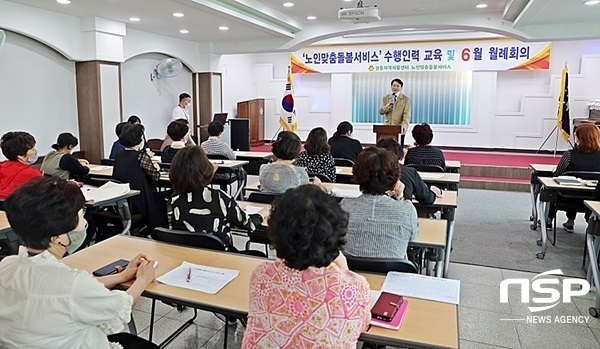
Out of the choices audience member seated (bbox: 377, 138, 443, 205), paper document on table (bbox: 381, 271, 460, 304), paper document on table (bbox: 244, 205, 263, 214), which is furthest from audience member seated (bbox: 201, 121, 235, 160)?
paper document on table (bbox: 381, 271, 460, 304)

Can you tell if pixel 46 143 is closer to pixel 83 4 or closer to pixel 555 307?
pixel 83 4

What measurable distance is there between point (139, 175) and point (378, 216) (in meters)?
2.48

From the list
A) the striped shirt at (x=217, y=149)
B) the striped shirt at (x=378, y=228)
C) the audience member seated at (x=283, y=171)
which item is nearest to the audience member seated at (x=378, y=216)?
the striped shirt at (x=378, y=228)

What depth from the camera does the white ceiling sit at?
6.10m

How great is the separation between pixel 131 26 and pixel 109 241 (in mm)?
6392

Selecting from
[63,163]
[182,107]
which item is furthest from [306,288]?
[182,107]

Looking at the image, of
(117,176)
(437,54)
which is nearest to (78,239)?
(117,176)

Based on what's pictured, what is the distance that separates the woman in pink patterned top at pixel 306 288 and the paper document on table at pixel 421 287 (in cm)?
48

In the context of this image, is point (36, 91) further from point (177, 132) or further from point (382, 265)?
point (382, 265)

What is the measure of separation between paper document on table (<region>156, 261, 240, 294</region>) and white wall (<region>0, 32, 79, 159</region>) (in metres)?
5.65

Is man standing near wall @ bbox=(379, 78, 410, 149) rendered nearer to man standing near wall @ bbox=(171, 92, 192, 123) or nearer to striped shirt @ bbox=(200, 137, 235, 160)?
striped shirt @ bbox=(200, 137, 235, 160)

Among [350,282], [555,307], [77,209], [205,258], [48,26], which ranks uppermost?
[48,26]

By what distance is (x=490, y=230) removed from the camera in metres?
5.15

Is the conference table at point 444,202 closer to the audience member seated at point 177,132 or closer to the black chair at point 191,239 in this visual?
the black chair at point 191,239
